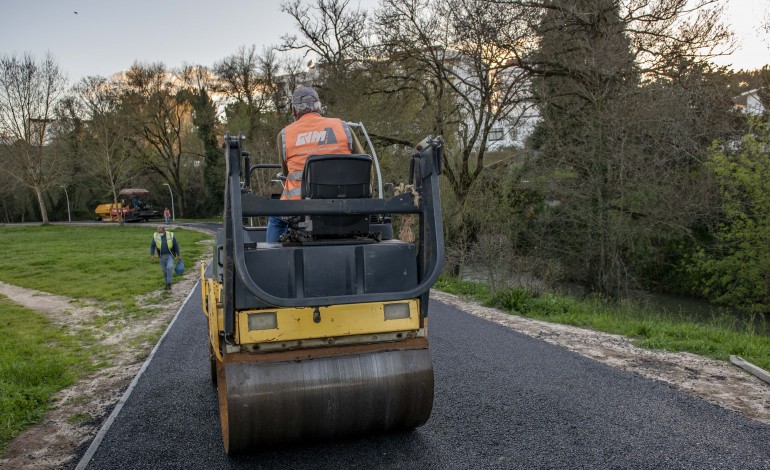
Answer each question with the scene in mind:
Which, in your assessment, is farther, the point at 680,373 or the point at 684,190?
the point at 684,190

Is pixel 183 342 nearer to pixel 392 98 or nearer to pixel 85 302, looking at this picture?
pixel 85 302

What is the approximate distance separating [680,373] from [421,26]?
13614 mm

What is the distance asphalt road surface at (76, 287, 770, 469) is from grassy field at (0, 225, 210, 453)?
105cm

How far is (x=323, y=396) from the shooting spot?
3318 millimetres

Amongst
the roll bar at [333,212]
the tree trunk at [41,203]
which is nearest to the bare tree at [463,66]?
the roll bar at [333,212]

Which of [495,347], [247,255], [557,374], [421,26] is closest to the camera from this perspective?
[247,255]

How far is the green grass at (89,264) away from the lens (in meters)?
13.1

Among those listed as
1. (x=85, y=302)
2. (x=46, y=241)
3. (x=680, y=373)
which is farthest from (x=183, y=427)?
(x=46, y=241)

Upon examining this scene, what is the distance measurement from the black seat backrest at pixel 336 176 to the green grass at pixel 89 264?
9.44 metres

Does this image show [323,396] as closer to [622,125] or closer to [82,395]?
[82,395]

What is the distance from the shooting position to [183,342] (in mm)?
7402

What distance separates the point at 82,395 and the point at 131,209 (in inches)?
1765

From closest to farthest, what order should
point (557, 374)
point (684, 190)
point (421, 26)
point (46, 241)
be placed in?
point (557, 374)
point (684, 190)
point (421, 26)
point (46, 241)

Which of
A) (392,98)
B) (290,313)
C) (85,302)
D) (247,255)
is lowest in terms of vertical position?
(85,302)
